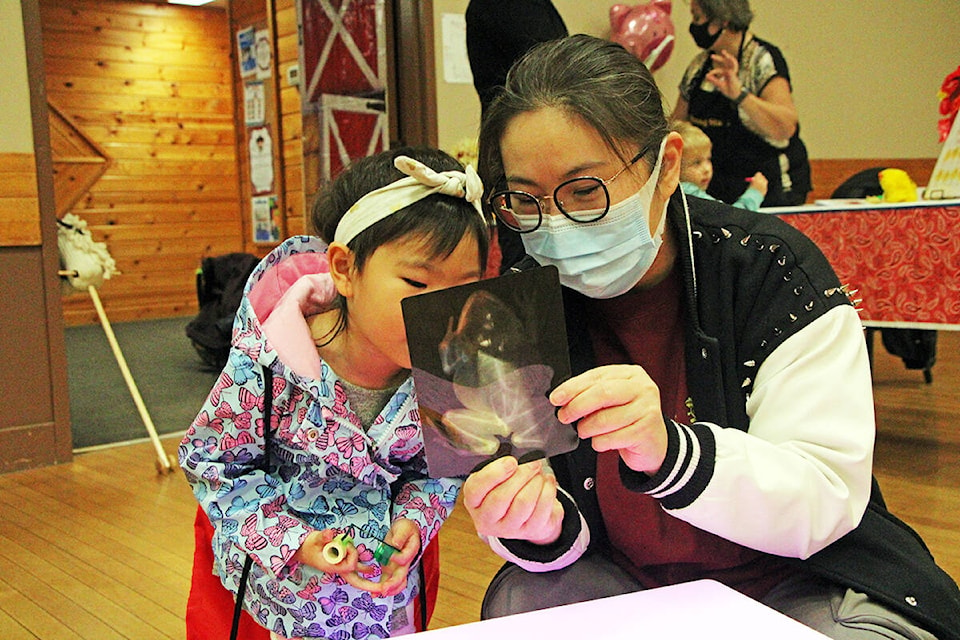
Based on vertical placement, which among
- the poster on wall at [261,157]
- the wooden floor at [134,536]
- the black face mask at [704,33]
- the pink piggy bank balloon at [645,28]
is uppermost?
the pink piggy bank balloon at [645,28]

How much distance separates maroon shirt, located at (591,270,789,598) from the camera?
3.63ft

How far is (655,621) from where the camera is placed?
0.74 m

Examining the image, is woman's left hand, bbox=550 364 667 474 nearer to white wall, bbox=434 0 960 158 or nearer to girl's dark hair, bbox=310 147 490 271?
girl's dark hair, bbox=310 147 490 271

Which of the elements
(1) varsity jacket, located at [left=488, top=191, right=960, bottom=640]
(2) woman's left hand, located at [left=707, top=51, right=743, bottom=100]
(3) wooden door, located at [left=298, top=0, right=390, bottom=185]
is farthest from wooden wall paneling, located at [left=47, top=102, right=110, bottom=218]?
(1) varsity jacket, located at [left=488, top=191, right=960, bottom=640]

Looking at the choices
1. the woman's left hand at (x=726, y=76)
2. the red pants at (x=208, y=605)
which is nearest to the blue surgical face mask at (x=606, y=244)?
the red pants at (x=208, y=605)

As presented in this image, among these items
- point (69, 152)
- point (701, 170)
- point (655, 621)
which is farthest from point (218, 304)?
point (655, 621)

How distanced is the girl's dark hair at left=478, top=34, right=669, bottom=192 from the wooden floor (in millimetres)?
1234

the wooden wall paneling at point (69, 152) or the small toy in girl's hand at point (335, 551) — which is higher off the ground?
the wooden wall paneling at point (69, 152)

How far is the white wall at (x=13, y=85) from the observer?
10.6 ft

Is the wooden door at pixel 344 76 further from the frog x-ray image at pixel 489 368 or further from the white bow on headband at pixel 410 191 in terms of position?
the frog x-ray image at pixel 489 368

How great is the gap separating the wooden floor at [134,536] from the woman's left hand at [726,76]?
1.38 m

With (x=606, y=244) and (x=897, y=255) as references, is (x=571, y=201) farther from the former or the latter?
(x=897, y=255)

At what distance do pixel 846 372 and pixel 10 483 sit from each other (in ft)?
9.90

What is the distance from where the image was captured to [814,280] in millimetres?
1062
